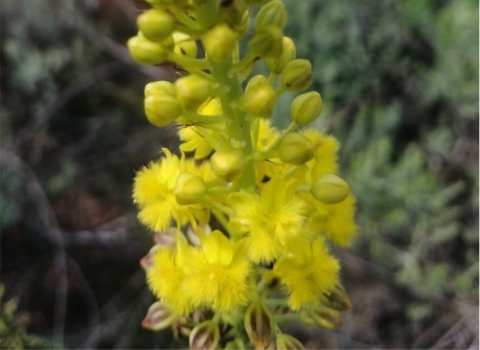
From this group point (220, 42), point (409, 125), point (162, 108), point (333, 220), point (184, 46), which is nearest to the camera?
point (220, 42)

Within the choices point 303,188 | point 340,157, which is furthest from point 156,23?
point 340,157

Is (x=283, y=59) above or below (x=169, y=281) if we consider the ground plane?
above

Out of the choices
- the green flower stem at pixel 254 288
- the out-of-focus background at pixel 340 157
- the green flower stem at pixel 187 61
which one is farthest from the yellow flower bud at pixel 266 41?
the out-of-focus background at pixel 340 157

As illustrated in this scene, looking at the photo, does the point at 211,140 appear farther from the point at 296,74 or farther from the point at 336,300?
the point at 336,300

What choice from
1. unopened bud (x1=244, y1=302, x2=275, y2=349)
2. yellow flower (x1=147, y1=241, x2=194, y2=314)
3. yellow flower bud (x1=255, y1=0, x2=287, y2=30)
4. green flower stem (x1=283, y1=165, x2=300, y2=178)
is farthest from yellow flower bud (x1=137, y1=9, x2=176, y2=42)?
unopened bud (x1=244, y1=302, x2=275, y2=349)

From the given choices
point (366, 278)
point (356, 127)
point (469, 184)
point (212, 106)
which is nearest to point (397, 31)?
point (356, 127)

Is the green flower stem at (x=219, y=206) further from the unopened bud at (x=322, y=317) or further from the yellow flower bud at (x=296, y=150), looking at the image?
the unopened bud at (x=322, y=317)

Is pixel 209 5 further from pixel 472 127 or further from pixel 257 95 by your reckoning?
pixel 472 127

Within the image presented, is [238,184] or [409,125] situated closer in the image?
[238,184]
